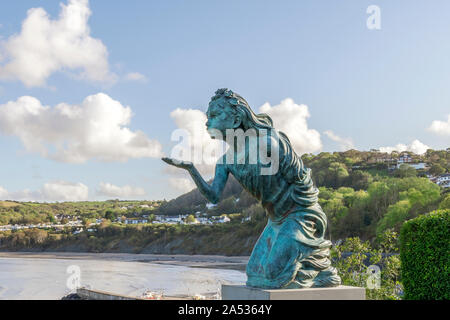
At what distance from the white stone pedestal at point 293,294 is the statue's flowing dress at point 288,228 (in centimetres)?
12

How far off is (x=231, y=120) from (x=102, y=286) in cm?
3710

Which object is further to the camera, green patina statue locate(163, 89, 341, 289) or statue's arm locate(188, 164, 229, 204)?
statue's arm locate(188, 164, 229, 204)

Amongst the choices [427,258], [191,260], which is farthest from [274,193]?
[191,260]

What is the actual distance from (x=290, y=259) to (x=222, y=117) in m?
1.66

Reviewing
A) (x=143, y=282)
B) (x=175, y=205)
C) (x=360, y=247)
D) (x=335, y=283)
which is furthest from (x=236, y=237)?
(x=335, y=283)

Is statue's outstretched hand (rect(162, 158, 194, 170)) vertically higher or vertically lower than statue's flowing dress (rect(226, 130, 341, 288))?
higher

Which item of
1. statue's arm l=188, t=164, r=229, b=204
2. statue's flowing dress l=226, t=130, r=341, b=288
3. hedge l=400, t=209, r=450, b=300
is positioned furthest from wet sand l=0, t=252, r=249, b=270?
statue's arm l=188, t=164, r=229, b=204

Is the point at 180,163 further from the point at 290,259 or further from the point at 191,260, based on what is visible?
the point at 191,260

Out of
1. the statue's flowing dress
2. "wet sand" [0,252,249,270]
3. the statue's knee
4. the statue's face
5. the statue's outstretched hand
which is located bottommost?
"wet sand" [0,252,249,270]

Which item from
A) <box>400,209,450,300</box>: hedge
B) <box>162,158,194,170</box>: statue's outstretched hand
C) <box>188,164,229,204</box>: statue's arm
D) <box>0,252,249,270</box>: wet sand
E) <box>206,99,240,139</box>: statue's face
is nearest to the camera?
<box>162,158,194,170</box>: statue's outstretched hand

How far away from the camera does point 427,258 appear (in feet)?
28.7

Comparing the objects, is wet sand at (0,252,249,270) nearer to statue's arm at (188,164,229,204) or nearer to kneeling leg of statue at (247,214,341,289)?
kneeling leg of statue at (247,214,341,289)

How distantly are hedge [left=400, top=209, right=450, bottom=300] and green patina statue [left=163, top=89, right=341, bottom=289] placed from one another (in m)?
4.05

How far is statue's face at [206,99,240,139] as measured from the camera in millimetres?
5371
